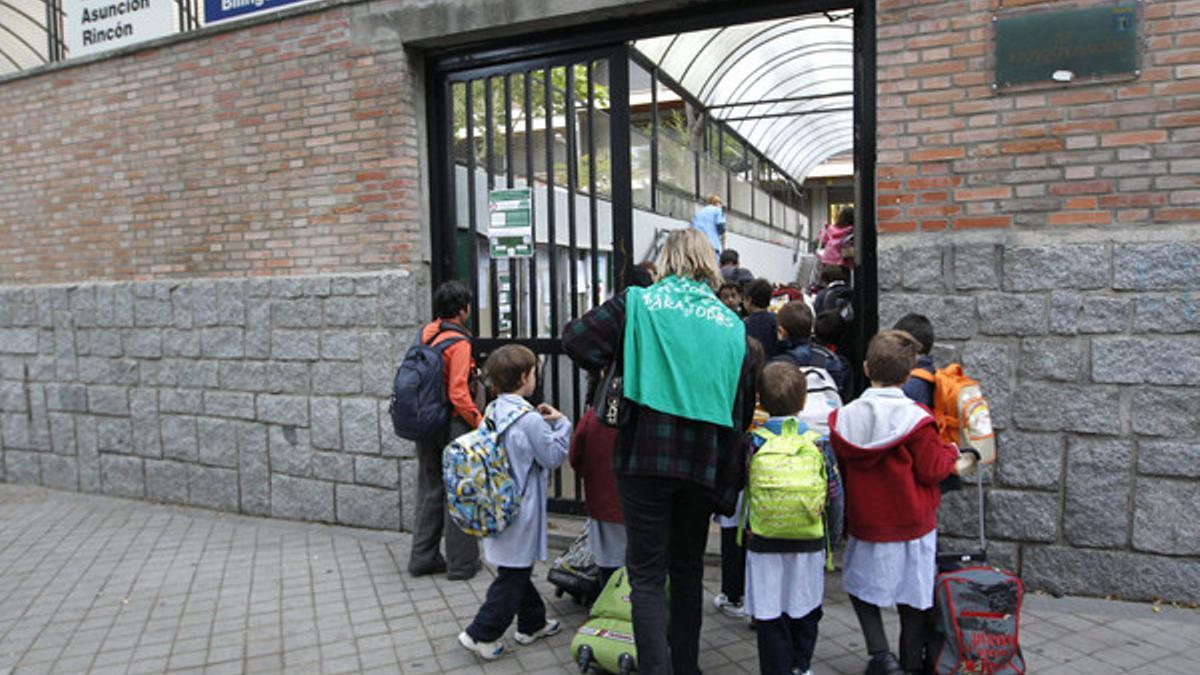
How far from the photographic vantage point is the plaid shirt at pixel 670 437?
304 cm

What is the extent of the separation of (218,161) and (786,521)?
5486mm

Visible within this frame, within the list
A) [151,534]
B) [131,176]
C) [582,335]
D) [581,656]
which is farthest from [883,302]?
[131,176]

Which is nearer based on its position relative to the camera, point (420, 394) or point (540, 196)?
point (420, 394)

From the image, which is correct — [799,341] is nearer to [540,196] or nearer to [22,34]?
[540,196]

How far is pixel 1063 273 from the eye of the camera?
425 centimetres

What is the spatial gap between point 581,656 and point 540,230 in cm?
316

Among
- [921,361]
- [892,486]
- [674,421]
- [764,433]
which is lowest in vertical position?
[892,486]

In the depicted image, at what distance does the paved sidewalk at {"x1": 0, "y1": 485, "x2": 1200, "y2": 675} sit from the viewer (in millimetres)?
3830

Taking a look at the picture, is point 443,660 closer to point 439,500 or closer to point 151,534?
point 439,500

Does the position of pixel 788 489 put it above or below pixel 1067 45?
below

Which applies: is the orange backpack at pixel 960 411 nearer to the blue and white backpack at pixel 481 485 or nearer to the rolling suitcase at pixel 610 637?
Result: the rolling suitcase at pixel 610 637

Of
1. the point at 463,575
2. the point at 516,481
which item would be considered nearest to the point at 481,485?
the point at 516,481

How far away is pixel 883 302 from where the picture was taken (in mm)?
4562

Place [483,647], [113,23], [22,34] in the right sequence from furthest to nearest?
[22,34] → [113,23] → [483,647]
